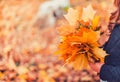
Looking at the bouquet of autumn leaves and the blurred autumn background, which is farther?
the blurred autumn background

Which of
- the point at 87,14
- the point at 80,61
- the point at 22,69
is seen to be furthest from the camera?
the point at 22,69

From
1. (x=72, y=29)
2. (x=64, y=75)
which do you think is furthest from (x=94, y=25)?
(x=64, y=75)

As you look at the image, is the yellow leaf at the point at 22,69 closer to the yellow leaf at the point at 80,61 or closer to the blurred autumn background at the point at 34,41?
the blurred autumn background at the point at 34,41

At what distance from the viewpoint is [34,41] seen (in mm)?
5320

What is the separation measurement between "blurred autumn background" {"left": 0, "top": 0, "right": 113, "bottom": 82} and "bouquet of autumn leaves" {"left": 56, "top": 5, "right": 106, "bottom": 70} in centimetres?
242

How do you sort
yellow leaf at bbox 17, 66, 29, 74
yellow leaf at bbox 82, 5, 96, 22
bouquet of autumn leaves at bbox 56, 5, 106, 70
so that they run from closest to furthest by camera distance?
bouquet of autumn leaves at bbox 56, 5, 106, 70 → yellow leaf at bbox 82, 5, 96, 22 → yellow leaf at bbox 17, 66, 29, 74

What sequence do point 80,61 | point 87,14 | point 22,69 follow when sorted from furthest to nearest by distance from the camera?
point 22,69 → point 87,14 → point 80,61

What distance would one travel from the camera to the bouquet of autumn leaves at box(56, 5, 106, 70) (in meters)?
2.72

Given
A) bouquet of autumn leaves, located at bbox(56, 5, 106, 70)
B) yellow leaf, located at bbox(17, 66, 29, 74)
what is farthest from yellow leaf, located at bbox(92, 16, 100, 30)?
yellow leaf, located at bbox(17, 66, 29, 74)

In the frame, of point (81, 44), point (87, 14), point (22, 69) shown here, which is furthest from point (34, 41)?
point (81, 44)

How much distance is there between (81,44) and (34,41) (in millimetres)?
2609

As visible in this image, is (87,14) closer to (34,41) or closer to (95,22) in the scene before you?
(95,22)

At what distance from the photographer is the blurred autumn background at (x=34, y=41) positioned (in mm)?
5262

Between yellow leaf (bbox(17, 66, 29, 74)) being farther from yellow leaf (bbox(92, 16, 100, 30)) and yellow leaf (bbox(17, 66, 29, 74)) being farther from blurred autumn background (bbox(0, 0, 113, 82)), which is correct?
yellow leaf (bbox(92, 16, 100, 30))
